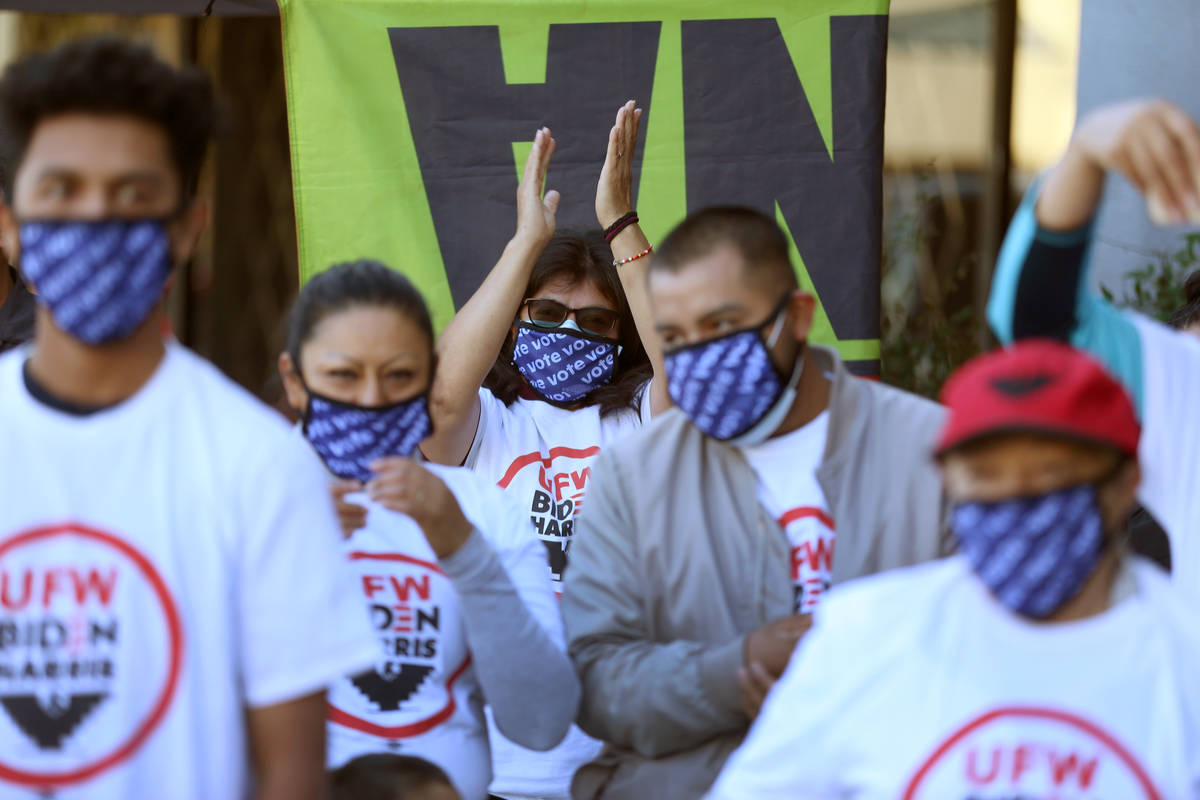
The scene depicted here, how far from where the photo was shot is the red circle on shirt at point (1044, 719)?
1839 mm

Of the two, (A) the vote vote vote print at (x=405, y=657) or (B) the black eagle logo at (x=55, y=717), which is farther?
(A) the vote vote vote print at (x=405, y=657)

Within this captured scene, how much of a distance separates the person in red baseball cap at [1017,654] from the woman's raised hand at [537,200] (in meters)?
1.75

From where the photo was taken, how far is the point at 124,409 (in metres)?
1.84

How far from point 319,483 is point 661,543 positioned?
807 millimetres

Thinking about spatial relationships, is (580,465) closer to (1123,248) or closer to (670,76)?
(670,76)

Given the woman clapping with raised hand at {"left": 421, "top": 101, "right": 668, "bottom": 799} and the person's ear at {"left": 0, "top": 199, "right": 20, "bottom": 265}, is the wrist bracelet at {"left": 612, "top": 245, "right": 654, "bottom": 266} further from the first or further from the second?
the person's ear at {"left": 0, "top": 199, "right": 20, "bottom": 265}

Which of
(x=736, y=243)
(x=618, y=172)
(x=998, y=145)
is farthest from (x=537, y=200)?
(x=998, y=145)

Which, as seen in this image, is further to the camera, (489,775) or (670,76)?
(670,76)

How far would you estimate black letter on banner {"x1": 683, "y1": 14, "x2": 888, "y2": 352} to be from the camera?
4051mm

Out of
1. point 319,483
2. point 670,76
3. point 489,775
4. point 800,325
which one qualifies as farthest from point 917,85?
point 319,483

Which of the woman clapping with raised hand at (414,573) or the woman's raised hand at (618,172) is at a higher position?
the woman's raised hand at (618,172)

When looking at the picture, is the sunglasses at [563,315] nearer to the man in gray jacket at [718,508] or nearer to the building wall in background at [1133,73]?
the man in gray jacket at [718,508]

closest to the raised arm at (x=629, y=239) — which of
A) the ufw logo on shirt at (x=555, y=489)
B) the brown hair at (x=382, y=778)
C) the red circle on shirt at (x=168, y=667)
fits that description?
the ufw logo on shirt at (x=555, y=489)

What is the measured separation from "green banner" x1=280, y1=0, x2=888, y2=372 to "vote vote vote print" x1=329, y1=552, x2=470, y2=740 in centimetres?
167
